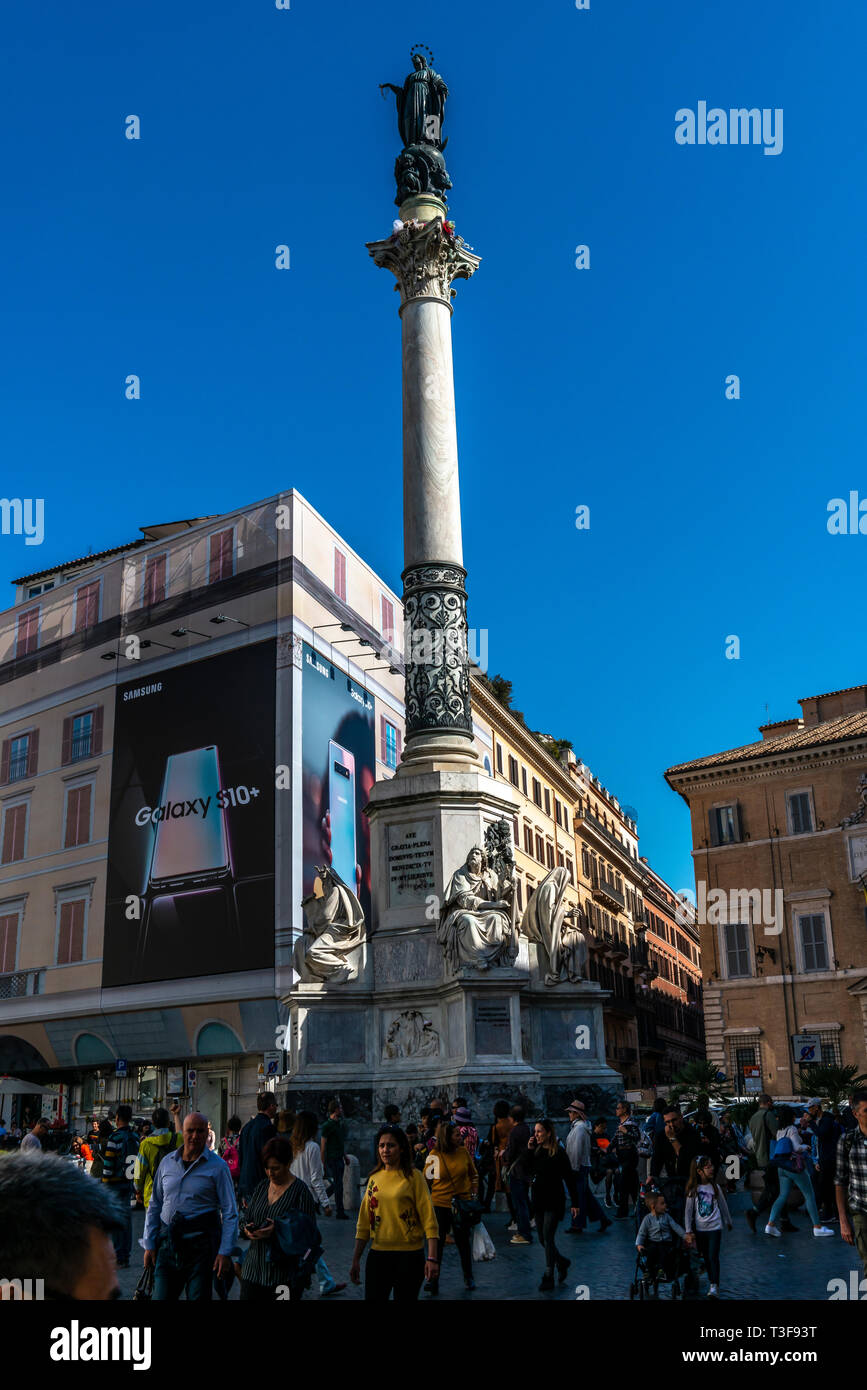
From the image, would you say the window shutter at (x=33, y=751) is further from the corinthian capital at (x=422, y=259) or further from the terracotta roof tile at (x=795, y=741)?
the corinthian capital at (x=422, y=259)

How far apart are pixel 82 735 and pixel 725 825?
83.4ft

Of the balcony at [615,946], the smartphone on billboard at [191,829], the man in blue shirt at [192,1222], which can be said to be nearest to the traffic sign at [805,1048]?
the smartphone on billboard at [191,829]

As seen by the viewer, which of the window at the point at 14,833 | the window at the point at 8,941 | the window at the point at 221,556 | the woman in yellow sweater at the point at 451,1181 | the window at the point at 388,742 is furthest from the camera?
the window at the point at 388,742

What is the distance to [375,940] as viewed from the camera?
69.1 ft

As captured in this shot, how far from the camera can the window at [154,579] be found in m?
46.1

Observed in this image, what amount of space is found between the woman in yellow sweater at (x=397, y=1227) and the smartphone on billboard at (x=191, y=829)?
33.5m

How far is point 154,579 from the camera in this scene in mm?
46500

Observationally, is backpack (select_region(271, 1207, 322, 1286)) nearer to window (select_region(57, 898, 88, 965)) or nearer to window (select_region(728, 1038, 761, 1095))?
window (select_region(57, 898, 88, 965))

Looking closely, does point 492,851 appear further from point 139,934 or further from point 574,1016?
point 139,934

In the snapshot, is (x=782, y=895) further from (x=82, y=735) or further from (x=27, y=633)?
(x=27, y=633)

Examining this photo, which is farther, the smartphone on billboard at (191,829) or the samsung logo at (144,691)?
the samsung logo at (144,691)

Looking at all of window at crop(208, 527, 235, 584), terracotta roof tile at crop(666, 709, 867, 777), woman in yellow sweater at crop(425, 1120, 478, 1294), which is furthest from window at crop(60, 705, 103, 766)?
woman in yellow sweater at crop(425, 1120, 478, 1294)

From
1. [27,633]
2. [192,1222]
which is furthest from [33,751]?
[192,1222]
